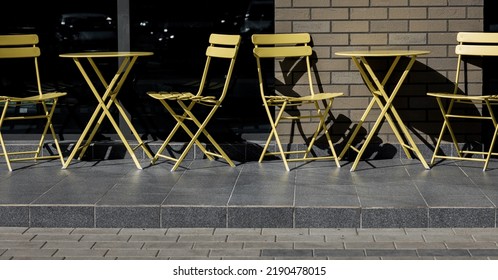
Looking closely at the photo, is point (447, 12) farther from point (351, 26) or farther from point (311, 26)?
point (311, 26)

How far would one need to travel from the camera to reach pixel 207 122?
8.38 m

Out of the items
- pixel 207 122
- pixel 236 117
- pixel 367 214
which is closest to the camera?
pixel 367 214

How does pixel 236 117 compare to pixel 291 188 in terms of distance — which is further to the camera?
pixel 236 117

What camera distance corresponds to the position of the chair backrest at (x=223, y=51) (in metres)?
8.40

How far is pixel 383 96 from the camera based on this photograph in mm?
8461

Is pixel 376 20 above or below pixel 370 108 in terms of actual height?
above

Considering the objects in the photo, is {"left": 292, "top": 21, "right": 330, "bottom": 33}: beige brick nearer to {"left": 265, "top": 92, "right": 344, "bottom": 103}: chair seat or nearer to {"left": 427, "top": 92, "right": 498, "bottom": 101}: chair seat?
{"left": 265, "top": 92, "right": 344, "bottom": 103}: chair seat

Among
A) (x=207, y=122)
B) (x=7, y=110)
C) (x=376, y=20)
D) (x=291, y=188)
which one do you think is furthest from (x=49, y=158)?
(x=376, y=20)

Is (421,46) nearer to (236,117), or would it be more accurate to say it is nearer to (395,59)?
(395,59)

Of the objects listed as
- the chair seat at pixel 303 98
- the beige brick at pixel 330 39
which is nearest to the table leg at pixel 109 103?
the chair seat at pixel 303 98

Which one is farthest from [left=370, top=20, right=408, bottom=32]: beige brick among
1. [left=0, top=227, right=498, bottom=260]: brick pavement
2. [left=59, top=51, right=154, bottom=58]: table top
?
[left=0, top=227, right=498, bottom=260]: brick pavement

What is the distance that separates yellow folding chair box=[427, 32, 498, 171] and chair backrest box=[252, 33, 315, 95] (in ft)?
3.43

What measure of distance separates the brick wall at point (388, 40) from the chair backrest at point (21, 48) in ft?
6.33

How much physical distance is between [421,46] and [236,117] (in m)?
1.59
